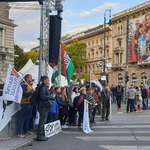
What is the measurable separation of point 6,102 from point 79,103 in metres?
3.05

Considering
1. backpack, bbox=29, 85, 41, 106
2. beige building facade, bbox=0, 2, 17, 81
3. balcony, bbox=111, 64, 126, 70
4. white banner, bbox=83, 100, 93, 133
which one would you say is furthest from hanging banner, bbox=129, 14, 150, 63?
backpack, bbox=29, 85, 41, 106

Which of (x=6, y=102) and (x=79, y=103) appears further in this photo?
(x=79, y=103)

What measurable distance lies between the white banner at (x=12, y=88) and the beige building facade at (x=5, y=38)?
23377mm

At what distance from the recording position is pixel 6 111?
6988 millimetres

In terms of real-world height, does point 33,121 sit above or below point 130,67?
below

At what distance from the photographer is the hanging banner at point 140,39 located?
44.7 m

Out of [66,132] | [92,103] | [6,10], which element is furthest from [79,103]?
[6,10]

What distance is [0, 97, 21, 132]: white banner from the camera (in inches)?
268

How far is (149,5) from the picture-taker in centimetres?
4456

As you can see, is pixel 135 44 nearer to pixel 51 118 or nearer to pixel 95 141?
pixel 51 118

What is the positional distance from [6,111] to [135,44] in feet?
142

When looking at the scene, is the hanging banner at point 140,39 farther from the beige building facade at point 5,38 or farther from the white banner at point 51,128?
the white banner at point 51,128

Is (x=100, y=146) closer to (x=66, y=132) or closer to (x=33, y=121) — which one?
(x=66, y=132)

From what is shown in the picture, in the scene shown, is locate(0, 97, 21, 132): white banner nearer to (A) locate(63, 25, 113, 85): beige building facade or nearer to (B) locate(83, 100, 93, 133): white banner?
(B) locate(83, 100, 93, 133): white banner
